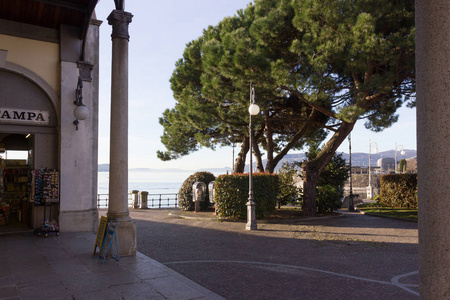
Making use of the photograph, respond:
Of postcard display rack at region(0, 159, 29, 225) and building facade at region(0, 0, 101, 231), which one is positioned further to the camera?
postcard display rack at region(0, 159, 29, 225)

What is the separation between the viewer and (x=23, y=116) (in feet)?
32.3

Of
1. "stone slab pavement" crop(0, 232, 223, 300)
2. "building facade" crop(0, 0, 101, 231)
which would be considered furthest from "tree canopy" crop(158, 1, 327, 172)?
"stone slab pavement" crop(0, 232, 223, 300)

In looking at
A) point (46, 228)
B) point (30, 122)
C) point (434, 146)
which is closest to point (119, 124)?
point (46, 228)

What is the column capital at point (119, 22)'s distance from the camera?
7223mm

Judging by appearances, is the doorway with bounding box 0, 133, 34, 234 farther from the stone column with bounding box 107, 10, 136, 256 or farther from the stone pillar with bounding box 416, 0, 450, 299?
the stone pillar with bounding box 416, 0, 450, 299

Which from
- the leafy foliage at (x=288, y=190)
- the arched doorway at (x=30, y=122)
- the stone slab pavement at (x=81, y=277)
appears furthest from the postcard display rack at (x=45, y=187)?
the leafy foliage at (x=288, y=190)

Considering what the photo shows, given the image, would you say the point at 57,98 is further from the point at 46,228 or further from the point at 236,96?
the point at 236,96

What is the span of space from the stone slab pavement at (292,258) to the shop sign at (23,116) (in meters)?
4.55

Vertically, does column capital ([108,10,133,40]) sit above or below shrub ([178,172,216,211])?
above

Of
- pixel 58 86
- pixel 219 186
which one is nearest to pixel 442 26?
pixel 58 86

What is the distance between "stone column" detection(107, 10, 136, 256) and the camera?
23.4ft

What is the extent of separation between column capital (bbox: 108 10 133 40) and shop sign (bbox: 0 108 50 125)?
4343 mm

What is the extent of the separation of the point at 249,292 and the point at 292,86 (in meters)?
11.2

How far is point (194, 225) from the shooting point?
14.1 m
